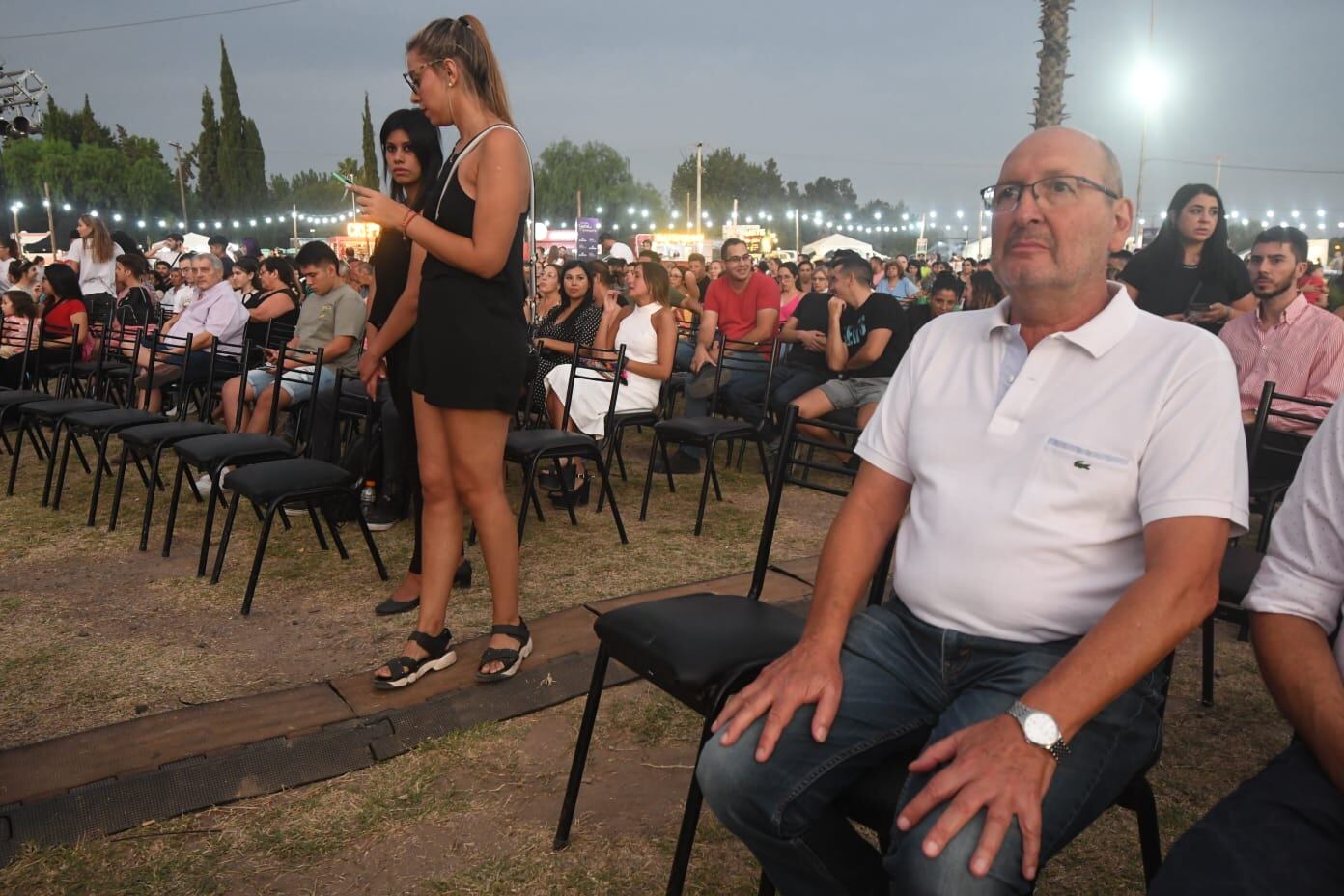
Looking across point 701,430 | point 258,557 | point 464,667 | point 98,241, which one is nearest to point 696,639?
point 464,667

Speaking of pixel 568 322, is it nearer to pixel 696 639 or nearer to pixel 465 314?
pixel 465 314

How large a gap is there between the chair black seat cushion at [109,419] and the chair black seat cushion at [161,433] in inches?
5.5

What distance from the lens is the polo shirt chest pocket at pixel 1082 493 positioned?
1.52 meters

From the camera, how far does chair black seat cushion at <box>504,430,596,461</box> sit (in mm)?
4078

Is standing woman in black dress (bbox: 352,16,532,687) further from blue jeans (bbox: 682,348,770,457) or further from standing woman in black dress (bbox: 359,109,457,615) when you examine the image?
blue jeans (bbox: 682,348,770,457)

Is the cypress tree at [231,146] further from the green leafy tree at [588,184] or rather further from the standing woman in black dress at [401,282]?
the standing woman in black dress at [401,282]

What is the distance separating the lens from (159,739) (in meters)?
2.59

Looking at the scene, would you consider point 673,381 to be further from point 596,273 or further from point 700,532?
point 700,532

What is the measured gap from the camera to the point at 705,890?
2010mm

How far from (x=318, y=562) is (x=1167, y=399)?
360 cm

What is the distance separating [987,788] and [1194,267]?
4379 millimetres

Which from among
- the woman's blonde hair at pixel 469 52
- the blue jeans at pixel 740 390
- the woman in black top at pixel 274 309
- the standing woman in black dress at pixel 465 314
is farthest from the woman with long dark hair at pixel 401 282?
the blue jeans at pixel 740 390

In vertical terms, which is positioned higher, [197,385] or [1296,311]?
[1296,311]

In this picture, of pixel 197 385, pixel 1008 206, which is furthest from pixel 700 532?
pixel 197 385
